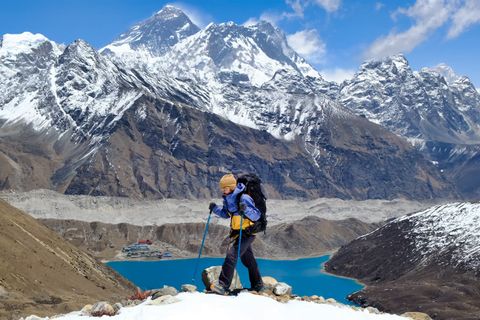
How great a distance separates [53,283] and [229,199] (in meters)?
45.4

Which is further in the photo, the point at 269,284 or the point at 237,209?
the point at 269,284

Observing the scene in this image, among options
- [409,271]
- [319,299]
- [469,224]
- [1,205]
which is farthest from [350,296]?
[319,299]

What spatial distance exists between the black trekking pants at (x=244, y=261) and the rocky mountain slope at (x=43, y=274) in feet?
59.8

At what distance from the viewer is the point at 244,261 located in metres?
18.1

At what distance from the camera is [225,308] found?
49.2ft

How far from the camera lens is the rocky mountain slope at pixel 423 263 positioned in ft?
350

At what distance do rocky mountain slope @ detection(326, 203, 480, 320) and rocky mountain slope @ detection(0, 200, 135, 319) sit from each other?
52785 millimetres

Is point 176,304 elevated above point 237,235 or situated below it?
below

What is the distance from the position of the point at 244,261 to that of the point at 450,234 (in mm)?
143692

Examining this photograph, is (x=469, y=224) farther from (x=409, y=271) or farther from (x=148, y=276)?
(x=148, y=276)

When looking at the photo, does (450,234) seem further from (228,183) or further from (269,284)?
(228,183)

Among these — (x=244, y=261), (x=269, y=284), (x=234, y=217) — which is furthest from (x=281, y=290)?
(x=234, y=217)

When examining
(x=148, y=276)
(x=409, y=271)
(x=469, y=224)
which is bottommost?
(x=148, y=276)

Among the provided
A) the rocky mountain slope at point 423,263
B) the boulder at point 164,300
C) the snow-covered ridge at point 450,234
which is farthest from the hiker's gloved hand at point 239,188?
the snow-covered ridge at point 450,234
